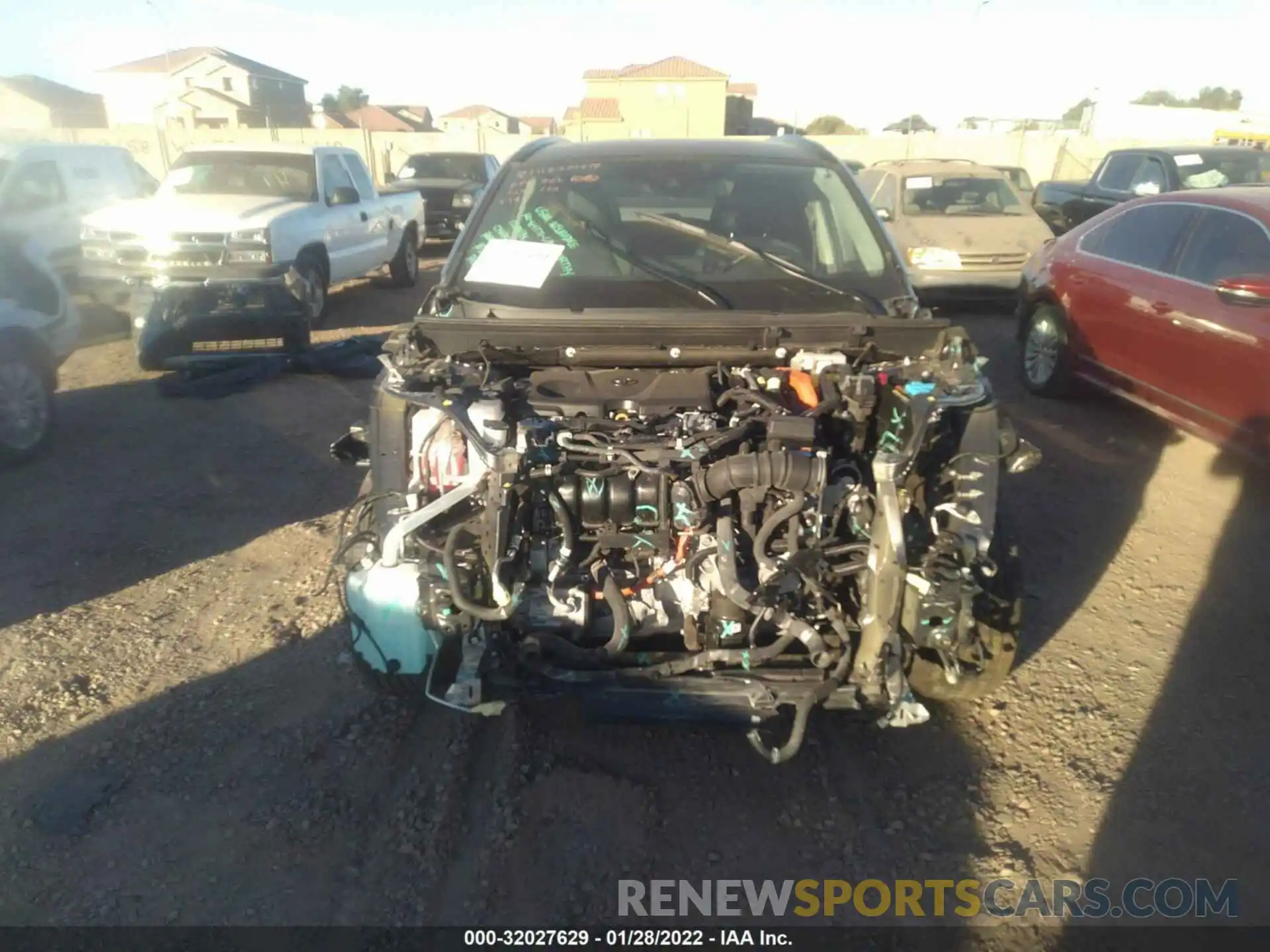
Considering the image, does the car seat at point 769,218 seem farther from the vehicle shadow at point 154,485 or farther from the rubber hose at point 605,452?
the vehicle shadow at point 154,485

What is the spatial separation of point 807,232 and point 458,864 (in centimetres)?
292

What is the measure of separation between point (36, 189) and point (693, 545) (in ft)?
33.8

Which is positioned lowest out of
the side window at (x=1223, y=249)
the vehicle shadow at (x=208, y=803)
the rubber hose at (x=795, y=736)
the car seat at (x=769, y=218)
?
the vehicle shadow at (x=208, y=803)

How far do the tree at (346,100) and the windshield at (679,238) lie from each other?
287 ft

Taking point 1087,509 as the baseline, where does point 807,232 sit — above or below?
above

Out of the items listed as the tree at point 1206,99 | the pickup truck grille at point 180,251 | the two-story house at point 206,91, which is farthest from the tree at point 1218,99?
the pickup truck grille at point 180,251

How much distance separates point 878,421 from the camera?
10.1 ft

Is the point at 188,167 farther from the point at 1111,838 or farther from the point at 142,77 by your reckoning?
the point at 142,77

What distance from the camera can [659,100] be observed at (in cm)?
4419

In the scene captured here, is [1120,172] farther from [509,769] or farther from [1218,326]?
[509,769]

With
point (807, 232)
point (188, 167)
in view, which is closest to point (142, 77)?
point (188, 167)

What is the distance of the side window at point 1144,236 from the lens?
6.02m

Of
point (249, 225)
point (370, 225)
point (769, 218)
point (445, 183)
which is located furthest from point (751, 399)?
point (445, 183)

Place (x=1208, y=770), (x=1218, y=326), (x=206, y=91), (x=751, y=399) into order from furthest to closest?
(x=206, y=91), (x=1218, y=326), (x=1208, y=770), (x=751, y=399)
